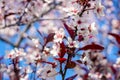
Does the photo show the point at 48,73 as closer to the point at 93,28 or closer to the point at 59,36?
the point at 59,36

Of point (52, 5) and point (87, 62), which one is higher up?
point (87, 62)

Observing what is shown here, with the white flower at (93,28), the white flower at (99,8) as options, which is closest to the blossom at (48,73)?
the white flower at (93,28)

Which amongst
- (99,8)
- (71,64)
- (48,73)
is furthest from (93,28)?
(48,73)

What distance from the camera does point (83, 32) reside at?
69.2 inches

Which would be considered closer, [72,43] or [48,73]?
[72,43]

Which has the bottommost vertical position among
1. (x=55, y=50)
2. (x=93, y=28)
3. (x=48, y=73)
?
(x=48, y=73)

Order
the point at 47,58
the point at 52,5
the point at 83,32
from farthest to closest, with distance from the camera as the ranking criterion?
1. the point at 52,5
2. the point at 47,58
3. the point at 83,32

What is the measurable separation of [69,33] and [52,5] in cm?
323

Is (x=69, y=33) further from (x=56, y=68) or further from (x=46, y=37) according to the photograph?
(x=46, y=37)

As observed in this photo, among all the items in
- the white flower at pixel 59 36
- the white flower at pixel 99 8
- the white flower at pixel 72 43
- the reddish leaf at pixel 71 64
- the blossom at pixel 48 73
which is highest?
the white flower at pixel 99 8

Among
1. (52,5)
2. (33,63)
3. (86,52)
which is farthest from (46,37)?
(52,5)

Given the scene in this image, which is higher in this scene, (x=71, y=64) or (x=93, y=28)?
(x=93, y=28)

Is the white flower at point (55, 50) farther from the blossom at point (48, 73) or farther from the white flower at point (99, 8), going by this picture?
the white flower at point (99, 8)

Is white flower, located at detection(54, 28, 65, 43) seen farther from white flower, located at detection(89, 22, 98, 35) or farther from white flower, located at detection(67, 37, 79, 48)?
white flower, located at detection(89, 22, 98, 35)
